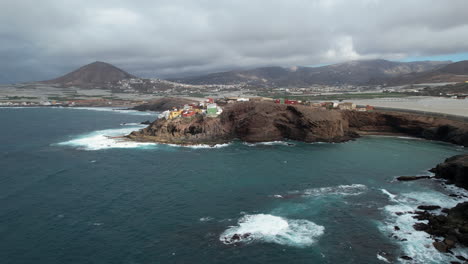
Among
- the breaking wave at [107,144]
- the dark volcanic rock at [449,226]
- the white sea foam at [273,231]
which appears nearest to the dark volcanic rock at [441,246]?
the dark volcanic rock at [449,226]

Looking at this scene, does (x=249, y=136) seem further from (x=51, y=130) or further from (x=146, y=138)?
(x=51, y=130)

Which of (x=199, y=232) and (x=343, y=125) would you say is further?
(x=343, y=125)

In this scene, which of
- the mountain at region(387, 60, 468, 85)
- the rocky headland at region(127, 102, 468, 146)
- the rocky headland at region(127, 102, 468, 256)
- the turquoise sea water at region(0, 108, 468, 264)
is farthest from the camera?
the mountain at region(387, 60, 468, 85)

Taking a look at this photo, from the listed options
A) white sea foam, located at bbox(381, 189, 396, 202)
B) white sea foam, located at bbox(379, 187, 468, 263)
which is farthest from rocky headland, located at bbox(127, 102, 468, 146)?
white sea foam, located at bbox(379, 187, 468, 263)

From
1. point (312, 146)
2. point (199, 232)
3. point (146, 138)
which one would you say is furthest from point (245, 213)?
point (146, 138)

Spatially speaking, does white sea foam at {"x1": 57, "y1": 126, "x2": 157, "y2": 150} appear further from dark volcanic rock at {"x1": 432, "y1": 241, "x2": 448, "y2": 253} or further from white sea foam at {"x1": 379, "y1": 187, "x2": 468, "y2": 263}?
dark volcanic rock at {"x1": 432, "y1": 241, "x2": 448, "y2": 253}

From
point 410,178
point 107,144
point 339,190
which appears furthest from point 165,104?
point 410,178
